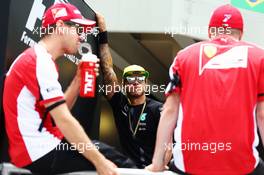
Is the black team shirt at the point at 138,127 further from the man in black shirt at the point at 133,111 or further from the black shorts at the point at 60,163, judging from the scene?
the black shorts at the point at 60,163

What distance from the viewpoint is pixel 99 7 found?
7.27 meters

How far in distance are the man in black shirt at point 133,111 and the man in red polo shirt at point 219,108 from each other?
234 centimetres

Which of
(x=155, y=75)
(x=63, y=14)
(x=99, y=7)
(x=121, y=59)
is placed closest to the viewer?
(x=63, y=14)

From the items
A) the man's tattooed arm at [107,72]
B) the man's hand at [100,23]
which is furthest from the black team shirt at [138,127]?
the man's hand at [100,23]

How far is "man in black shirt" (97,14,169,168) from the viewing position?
210 inches

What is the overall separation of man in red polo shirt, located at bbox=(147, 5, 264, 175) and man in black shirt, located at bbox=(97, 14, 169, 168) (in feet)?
7.68

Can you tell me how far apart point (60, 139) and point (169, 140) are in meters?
0.70

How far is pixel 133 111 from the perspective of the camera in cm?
555

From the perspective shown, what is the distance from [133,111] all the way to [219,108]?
281cm

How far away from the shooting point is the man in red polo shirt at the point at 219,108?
9.11 feet

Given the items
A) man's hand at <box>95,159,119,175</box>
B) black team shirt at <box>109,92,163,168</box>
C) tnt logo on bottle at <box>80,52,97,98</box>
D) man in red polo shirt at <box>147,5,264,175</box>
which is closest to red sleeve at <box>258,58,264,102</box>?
man in red polo shirt at <box>147,5,264,175</box>

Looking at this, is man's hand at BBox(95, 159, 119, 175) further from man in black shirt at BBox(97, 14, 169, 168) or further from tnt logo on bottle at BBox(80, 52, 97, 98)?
man in black shirt at BBox(97, 14, 169, 168)

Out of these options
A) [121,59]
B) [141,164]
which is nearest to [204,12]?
[121,59]

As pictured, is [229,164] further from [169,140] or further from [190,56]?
[190,56]
